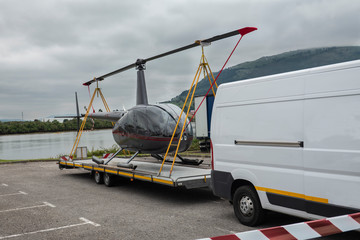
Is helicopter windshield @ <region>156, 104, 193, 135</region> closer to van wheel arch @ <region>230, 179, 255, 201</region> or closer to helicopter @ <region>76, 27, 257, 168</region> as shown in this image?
helicopter @ <region>76, 27, 257, 168</region>

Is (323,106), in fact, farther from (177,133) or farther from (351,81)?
(177,133)

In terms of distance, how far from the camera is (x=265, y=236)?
357 centimetres

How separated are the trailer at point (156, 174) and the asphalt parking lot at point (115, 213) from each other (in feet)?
1.48

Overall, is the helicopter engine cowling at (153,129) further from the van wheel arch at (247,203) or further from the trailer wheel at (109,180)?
the van wheel arch at (247,203)

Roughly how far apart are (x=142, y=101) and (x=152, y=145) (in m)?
2.15

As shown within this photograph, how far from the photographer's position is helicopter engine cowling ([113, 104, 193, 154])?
34.9ft

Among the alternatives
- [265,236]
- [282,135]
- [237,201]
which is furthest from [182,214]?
[265,236]

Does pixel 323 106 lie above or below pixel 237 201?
above

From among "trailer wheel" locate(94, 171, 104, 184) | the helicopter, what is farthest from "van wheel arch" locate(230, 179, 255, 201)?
"trailer wheel" locate(94, 171, 104, 184)

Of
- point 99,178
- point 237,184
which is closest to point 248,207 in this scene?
point 237,184

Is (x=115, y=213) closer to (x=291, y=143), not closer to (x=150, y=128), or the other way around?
(x=150, y=128)

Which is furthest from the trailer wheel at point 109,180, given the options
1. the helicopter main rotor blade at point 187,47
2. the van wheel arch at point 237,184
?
the van wheel arch at point 237,184

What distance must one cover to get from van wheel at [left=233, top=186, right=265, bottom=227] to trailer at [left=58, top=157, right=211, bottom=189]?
189cm

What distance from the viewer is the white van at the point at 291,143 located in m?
4.69
